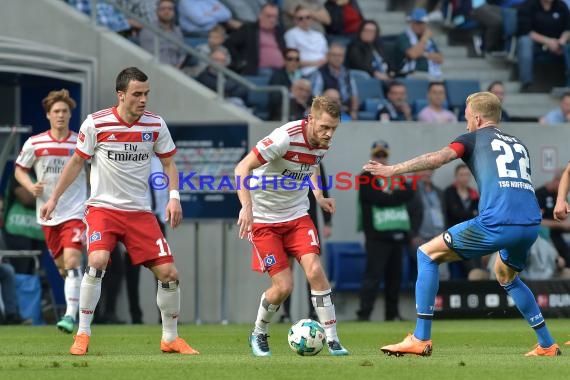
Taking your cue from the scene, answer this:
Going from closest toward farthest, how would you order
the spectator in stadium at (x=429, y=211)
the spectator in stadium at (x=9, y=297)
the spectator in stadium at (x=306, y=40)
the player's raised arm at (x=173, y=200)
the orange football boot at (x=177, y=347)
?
the player's raised arm at (x=173, y=200)
the orange football boot at (x=177, y=347)
the spectator in stadium at (x=9, y=297)
the spectator in stadium at (x=429, y=211)
the spectator in stadium at (x=306, y=40)

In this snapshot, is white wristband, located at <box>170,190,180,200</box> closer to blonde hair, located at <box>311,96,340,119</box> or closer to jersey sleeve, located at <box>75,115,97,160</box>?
jersey sleeve, located at <box>75,115,97,160</box>

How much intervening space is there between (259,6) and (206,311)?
16.3ft

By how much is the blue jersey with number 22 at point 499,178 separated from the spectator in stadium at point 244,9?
11340mm

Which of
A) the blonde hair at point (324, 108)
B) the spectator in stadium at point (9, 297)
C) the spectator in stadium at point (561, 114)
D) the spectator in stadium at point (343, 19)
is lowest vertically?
the spectator in stadium at point (9, 297)

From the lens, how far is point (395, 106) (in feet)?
69.1

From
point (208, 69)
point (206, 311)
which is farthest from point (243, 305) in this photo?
point (208, 69)

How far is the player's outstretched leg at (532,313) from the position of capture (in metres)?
11.0

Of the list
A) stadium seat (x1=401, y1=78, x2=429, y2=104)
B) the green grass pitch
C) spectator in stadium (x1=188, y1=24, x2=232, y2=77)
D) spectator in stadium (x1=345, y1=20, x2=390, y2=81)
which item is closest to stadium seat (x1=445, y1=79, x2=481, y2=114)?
stadium seat (x1=401, y1=78, x2=429, y2=104)

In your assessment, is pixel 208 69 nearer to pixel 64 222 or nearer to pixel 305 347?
pixel 64 222

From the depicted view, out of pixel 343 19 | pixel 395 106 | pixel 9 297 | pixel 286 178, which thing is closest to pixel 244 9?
pixel 343 19

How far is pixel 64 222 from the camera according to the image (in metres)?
15.3

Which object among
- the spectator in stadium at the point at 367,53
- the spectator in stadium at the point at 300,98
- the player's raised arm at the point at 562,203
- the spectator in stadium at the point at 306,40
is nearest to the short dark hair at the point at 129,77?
the player's raised arm at the point at 562,203

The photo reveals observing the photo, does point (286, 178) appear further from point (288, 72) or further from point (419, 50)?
point (419, 50)

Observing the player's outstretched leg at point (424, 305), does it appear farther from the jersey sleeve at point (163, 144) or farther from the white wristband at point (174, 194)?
the jersey sleeve at point (163, 144)
